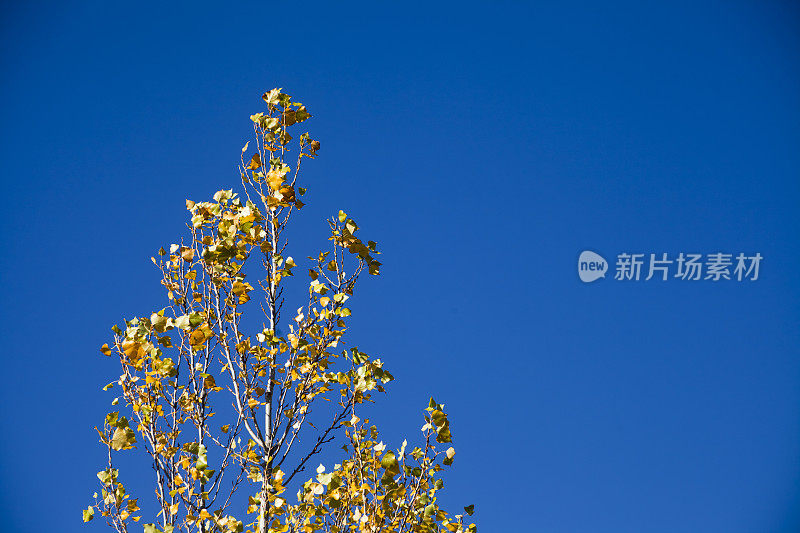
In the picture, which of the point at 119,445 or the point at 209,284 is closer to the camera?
the point at 119,445

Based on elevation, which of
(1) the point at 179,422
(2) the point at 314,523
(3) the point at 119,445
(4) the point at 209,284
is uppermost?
(4) the point at 209,284

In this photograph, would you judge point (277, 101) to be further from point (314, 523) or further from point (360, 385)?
point (314, 523)

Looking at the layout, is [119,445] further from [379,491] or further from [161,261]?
[379,491]

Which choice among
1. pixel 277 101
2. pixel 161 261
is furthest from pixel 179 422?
pixel 277 101

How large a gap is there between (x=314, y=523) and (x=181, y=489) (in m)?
0.68

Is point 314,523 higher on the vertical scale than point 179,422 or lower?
lower

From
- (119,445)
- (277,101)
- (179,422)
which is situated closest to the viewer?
(119,445)

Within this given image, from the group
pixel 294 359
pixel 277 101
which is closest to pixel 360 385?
pixel 294 359

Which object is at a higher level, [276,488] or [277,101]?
[277,101]

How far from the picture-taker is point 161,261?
9.21 ft

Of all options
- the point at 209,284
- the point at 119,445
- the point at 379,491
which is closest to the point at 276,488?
the point at 379,491

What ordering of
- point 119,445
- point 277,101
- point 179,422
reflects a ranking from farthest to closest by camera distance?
point 277,101, point 179,422, point 119,445

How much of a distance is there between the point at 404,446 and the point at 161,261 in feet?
A: 5.13

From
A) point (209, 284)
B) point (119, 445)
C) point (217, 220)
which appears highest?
point (217, 220)
